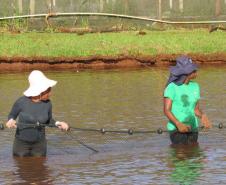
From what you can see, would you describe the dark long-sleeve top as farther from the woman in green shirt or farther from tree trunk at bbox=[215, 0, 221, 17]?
tree trunk at bbox=[215, 0, 221, 17]

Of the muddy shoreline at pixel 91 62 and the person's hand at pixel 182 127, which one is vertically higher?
the muddy shoreline at pixel 91 62

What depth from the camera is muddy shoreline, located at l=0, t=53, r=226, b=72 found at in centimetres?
2273

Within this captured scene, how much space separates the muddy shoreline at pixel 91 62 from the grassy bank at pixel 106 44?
175 mm

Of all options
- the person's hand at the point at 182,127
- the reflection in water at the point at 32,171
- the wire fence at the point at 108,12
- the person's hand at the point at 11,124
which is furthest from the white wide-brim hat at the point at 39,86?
the wire fence at the point at 108,12

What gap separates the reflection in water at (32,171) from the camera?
9.62 m

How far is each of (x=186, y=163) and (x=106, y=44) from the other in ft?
44.2

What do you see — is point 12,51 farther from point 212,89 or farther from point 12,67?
point 212,89

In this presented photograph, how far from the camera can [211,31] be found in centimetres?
2500

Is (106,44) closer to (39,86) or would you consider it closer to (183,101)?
(183,101)

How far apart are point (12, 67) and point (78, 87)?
15.6ft

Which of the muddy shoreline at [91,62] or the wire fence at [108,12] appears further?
the wire fence at [108,12]

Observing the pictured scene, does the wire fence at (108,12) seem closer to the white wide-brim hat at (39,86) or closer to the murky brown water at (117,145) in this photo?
the murky brown water at (117,145)

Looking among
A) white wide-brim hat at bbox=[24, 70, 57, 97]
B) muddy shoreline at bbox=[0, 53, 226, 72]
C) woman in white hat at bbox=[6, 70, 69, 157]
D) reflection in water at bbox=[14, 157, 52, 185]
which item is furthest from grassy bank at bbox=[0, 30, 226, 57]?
white wide-brim hat at bbox=[24, 70, 57, 97]

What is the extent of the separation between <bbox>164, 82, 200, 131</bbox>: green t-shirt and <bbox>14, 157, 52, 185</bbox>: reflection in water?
5.81ft
